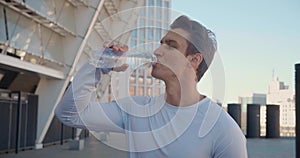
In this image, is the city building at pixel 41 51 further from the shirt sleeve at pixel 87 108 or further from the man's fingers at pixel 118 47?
the man's fingers at pixel 118 47

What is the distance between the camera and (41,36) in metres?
19.8

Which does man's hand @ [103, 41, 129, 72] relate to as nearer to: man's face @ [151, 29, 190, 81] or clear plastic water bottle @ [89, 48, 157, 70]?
clear plastic water bottle @ [89, 48, 157, 70]

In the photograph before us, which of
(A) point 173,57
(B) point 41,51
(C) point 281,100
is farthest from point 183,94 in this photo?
(C) point 281,100

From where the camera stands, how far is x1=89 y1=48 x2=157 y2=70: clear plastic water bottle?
1.88 m

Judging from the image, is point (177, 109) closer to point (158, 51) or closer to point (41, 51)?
point (158, 51)

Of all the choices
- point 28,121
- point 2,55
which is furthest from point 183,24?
point 28,121

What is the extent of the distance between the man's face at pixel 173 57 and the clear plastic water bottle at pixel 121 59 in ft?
0.18

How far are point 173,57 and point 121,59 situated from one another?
21 centimetres

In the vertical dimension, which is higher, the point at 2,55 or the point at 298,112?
the point at 2,55

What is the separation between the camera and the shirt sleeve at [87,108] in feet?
6.64

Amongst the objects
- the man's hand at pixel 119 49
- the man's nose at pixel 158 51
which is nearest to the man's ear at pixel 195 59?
the man's nose at pixel 158 51

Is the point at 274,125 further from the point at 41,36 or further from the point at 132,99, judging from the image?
the point at 132,99

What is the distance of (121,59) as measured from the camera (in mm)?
1927

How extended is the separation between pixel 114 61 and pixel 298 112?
6.16 metres
